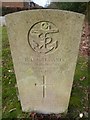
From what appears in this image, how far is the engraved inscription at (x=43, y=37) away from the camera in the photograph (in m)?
3.04

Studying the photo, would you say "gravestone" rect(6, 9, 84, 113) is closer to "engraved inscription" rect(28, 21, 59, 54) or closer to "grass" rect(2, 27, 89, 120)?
"engraved inscription" rect(28, 21, 59, 54)

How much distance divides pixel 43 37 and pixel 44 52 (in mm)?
188

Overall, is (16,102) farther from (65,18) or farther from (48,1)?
(48,1)

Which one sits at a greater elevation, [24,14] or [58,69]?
[24,14]

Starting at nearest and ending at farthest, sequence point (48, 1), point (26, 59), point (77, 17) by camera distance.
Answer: point (77, 17)
point (26, 59)
point (48, 1)

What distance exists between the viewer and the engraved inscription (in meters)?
3.04

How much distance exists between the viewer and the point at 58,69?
10.8 feet

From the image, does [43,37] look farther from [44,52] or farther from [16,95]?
[16,95]

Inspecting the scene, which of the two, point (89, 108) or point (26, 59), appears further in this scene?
point (89, 108)

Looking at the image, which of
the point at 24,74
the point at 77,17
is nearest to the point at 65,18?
the point at 77,17

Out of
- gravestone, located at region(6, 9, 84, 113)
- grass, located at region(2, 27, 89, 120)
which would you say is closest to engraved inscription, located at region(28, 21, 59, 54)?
gravestone, located at region(6, 9, 84, 113)

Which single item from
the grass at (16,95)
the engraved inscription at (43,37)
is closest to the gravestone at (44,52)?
the engraved inscription at (43,37)

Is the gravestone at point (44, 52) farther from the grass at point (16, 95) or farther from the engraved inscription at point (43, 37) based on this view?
the grass at point (16, 95)

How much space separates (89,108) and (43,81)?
91 cm
